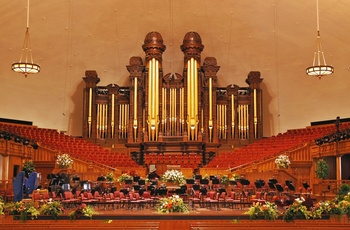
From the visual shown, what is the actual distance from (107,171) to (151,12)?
28.8 feet

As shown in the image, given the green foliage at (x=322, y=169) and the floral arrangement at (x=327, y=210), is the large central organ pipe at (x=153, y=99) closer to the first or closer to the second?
the green foliage at (x=322, y=169)

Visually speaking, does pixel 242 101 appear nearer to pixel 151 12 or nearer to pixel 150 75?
pixel 150 75

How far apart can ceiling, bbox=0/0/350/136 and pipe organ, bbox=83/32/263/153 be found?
152 cm

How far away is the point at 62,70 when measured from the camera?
24984 millimetres

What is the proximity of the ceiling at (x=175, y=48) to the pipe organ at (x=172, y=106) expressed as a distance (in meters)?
1.52

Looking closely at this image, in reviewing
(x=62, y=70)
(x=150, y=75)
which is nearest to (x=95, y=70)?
(x=62, y=70)

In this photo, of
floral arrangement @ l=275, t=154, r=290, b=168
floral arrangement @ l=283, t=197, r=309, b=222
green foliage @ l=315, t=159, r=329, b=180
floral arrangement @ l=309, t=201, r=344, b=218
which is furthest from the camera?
floral arrangement @ l=275, t=154, r=290, b=168

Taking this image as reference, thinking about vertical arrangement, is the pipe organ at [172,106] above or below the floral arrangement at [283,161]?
above

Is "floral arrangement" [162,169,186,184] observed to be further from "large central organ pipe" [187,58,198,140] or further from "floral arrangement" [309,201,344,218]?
"large central organ pipe" [187,58,198,140]

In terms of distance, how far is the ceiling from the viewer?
73.7ft

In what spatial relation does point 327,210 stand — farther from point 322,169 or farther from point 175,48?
point 175,48

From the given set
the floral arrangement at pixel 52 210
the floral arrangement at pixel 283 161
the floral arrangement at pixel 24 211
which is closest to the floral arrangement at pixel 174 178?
the floral arrangement at pixel 283 161

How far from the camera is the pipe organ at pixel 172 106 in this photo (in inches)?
911

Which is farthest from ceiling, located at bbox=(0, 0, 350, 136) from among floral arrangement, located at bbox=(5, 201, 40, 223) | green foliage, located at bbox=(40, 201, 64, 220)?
green foliage, located at bbox=(40, 201, 64, 220)
